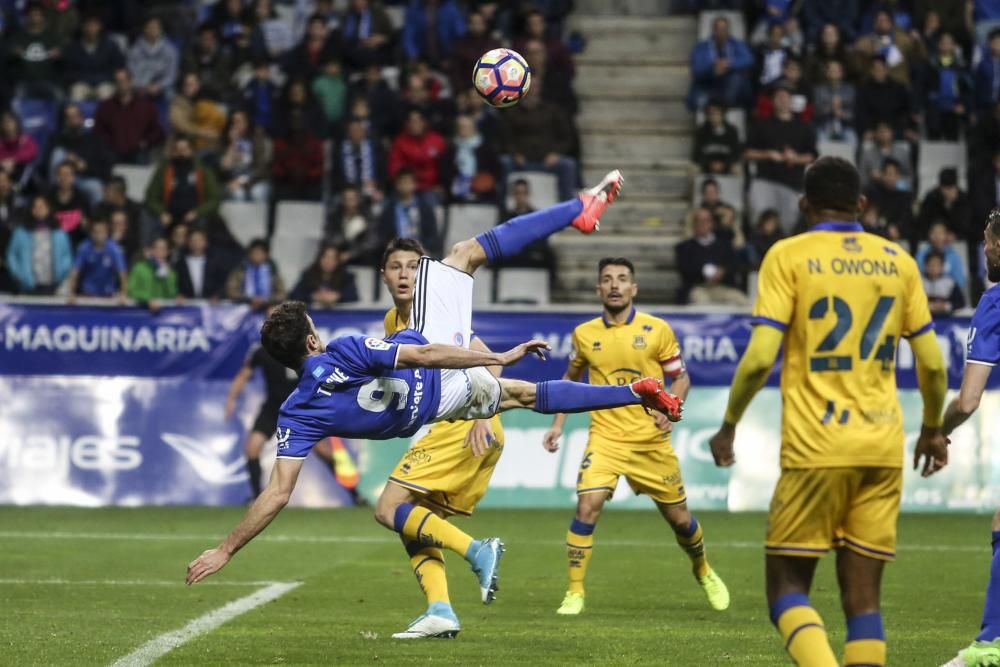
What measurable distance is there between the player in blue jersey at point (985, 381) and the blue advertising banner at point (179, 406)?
974 centimetres

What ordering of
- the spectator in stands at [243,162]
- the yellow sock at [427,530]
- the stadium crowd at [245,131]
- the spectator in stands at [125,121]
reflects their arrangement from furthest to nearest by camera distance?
the spectator in stands at [125,121]
the spectator in stands at [243,162]
the stadium crowd at [245,131]
the yellow sock at [427,530]

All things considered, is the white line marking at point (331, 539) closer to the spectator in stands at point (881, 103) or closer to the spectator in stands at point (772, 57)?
the spectator in stands at point (881, 103)

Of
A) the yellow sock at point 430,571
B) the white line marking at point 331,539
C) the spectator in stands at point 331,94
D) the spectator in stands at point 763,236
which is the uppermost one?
the spectator in stands at point 331,94

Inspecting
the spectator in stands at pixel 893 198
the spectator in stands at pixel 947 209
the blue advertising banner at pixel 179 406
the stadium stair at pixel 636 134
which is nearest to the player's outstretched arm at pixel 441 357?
the blue advertising banner at pixel 179 406

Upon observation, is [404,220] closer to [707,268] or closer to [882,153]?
[707,268]

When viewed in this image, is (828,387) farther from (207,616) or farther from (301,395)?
(207,616)

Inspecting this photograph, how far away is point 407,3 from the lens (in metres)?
24.5

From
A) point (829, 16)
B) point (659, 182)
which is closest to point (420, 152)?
point (659, 182)

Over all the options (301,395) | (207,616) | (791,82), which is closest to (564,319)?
(791,82)

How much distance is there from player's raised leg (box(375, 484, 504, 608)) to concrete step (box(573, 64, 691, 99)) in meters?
15.4

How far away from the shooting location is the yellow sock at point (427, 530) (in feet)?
31.0

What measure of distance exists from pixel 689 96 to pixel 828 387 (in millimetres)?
17084

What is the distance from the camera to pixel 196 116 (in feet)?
73.1

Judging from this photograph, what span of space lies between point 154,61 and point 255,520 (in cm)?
1603
